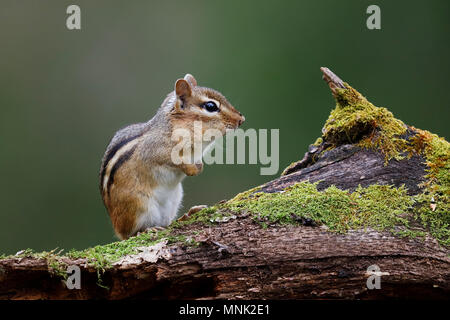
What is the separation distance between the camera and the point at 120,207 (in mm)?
3895

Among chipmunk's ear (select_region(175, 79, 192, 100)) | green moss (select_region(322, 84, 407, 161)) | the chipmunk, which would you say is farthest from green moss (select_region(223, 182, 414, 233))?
chipmunk's ear (select_region(175, 79, 192, 100))

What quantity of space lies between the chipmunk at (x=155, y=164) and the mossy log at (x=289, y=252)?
0.62 metres

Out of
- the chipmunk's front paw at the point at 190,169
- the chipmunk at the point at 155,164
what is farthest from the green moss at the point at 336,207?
the chipmunk at the point at 155,164

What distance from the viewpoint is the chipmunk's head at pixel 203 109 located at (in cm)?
406

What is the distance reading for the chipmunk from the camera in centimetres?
390

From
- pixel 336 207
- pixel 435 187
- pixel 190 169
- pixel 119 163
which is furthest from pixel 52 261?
pixel 435 187

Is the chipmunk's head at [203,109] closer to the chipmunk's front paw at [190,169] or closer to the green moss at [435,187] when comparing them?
the chipmunk's front paw at [190,169]

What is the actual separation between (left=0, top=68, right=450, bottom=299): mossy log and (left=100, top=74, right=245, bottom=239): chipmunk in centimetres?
62

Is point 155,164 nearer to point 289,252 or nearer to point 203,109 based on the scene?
point 203,109

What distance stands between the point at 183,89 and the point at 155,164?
60cm

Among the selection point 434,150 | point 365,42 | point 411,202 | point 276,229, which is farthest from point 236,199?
point 365,42

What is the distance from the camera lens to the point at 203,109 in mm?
4086

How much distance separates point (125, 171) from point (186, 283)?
1.21 metres

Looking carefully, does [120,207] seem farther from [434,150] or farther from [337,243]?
[434,150]
